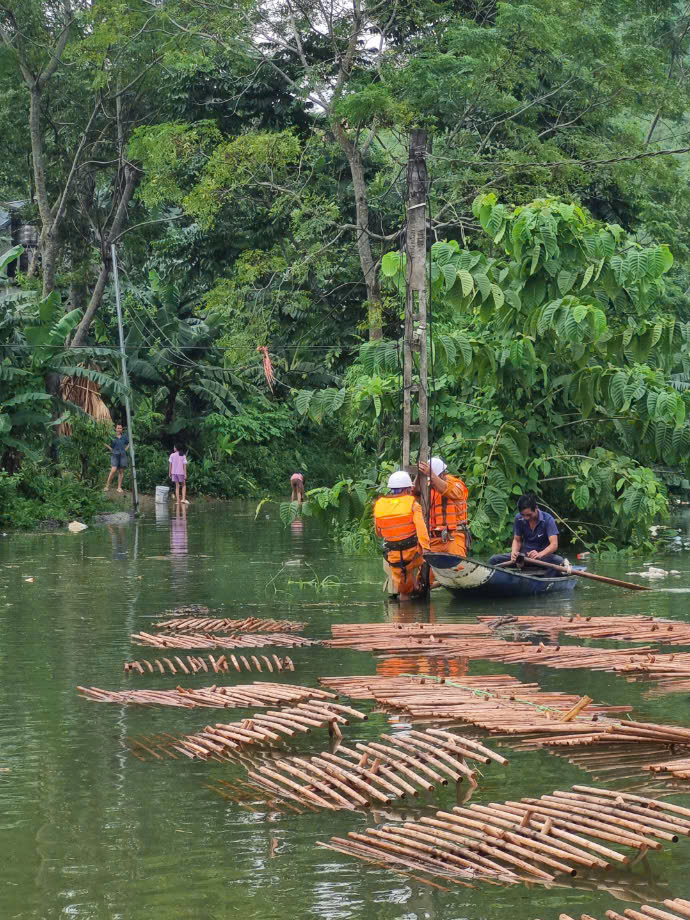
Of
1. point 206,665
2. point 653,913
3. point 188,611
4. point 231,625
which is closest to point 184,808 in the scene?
point 653,913

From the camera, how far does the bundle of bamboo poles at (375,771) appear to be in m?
6.70

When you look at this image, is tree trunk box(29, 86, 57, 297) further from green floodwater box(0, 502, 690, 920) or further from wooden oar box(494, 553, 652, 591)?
wooden oar box(494, 553, 652, 591)

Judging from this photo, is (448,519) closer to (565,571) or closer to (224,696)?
(565,571)

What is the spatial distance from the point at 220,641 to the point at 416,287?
17.1ft

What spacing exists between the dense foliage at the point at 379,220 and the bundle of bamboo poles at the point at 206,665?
6.79 metres

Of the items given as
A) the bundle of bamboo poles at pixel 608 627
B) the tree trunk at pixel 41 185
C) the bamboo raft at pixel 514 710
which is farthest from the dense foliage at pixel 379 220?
the bamboo raft at pixel 514 710

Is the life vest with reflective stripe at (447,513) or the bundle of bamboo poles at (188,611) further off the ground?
the life vest with reflective stripe at (447,513)

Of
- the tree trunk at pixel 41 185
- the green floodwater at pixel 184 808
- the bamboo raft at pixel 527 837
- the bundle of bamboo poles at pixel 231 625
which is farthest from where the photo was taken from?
the tree trunk at pixel 41 185

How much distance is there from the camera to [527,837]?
579 cm

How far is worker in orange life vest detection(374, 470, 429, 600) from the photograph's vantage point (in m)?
14.2

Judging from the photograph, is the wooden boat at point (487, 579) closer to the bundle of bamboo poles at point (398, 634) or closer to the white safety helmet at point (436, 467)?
the white safety helmet at point (436, 467)

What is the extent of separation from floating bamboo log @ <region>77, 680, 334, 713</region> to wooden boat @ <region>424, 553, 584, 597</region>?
4.67 metres

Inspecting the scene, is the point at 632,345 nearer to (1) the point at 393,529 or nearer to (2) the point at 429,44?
(1) the point at 393,529

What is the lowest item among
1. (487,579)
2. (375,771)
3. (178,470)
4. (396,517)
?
(375,771)
